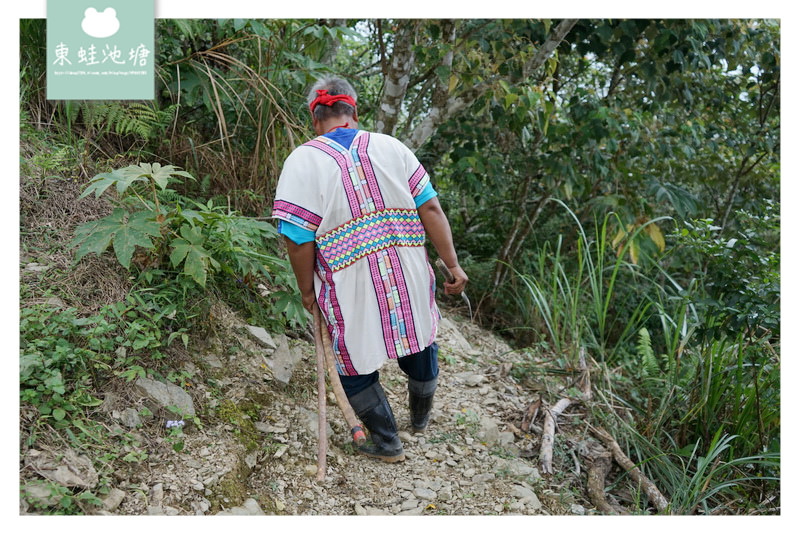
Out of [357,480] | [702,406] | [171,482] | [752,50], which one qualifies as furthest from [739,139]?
[171,482]

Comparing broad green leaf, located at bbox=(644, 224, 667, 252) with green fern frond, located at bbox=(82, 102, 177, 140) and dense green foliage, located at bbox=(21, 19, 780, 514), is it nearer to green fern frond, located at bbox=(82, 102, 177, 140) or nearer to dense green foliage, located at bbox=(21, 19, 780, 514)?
dense green foliage, located at bbox=(21, 19, 780, 514)

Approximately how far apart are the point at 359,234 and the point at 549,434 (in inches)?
50.2

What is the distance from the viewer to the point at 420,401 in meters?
2.37

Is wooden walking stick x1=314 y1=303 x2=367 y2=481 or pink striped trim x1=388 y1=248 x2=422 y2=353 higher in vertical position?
pink striped trim x1=388 y1=248 x2=422 y2=353

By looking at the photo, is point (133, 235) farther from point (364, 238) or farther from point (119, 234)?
point (364, 238)

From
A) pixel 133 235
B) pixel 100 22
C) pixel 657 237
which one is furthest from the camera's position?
pixel 657 237

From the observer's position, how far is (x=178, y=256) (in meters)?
2.12

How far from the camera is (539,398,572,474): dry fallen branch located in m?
2.38

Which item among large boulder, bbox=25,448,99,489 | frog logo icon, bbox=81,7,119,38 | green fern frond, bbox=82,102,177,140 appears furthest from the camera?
green fern frond, bbox=82,102,177,140

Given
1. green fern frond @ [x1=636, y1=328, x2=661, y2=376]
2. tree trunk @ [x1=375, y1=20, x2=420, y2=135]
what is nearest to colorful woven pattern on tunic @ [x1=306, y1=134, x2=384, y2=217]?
tree trunk @ [x1=375, y1=20, x2=420, y2=135]

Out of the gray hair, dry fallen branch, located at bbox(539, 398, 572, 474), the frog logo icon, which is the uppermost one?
the frog logo icon

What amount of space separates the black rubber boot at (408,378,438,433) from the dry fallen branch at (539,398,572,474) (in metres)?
0.50

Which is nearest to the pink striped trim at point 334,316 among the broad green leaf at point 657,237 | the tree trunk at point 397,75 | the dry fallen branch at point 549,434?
the dry fallen branch at point 549,434

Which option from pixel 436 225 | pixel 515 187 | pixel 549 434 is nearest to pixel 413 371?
pixel 436 225
